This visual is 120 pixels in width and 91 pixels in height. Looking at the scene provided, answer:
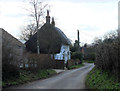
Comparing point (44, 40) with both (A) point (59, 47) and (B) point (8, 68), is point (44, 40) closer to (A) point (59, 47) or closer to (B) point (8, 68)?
(A) point (59, 47)

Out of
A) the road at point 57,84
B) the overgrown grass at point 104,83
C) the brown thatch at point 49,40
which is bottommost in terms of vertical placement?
the road at point 57,84

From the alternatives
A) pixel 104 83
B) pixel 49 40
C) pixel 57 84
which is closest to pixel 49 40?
pixel 49 40

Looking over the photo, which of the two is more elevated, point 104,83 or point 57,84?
point 104,83

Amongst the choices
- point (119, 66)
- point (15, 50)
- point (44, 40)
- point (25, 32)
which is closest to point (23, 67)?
point (15, 50)

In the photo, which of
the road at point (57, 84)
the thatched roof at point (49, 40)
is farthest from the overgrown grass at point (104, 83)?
the thatched roof at point (49, 40)

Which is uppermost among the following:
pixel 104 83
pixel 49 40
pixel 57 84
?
pixel 49 40

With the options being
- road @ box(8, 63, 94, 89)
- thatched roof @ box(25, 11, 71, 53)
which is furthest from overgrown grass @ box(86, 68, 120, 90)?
thatched roof @ box(25, 11, 71, 53)

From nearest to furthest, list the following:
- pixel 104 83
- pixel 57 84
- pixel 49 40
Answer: pixel 104 83 → pixel 57 84 → pixel 49 40

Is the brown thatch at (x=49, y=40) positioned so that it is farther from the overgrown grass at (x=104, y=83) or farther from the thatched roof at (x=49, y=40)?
the overgrown grass at (x=104, y=83)

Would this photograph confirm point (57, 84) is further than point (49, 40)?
No

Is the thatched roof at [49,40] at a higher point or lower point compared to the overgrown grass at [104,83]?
higher

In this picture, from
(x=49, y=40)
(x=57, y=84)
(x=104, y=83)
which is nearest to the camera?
(x=104, y=83)

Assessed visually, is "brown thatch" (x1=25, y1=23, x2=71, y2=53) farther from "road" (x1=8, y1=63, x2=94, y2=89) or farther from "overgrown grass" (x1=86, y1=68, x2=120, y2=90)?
"overgrown grass" (x1=86, y1=68, x2=120, y2=90)

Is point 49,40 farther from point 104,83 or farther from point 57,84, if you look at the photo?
point 104,83
